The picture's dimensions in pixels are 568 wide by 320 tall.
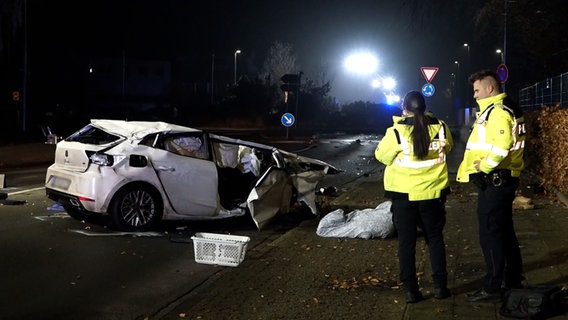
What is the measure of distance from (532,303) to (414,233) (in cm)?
108

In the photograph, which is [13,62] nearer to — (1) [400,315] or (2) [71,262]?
(2) [71,262]

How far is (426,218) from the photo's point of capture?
18.2 ft

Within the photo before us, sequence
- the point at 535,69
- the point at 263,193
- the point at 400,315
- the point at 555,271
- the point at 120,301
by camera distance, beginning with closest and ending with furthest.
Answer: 1. the point at 400,315
2. the point at 120,301
3. the point at 555,271
4. the point at 263,193
5. the point at 535,69

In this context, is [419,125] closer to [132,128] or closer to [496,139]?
[496,139]

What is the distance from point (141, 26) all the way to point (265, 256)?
Result: 76409 millimetres

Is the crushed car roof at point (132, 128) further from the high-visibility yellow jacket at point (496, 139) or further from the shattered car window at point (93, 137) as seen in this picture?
the high-visibility yellow jacket at point (496, 139)

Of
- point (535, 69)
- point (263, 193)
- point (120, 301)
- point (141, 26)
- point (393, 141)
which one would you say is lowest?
point (120, 301)

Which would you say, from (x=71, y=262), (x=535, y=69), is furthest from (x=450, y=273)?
(x=535, y=69)

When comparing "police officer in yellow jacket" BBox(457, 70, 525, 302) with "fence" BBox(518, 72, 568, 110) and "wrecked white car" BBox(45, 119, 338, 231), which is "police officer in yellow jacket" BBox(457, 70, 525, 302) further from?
"fence" BBox(518, 72, 568, 110)

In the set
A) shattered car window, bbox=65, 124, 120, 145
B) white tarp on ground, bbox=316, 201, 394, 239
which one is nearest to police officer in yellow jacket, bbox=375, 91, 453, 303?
white tarp on ground, bbox=316, 201, 394, 239

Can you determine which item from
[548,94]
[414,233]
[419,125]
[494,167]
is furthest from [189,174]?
[548,94]

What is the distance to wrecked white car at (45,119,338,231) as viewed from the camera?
9.02 metres

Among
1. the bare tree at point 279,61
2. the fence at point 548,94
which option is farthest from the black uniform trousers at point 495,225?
the bare tree at point 279,61

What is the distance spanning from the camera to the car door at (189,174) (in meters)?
9.32
